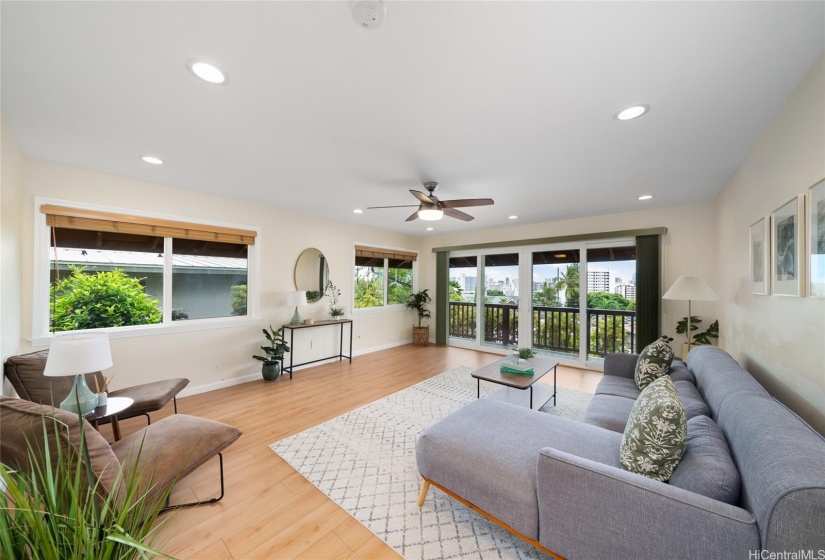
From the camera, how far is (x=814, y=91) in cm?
148

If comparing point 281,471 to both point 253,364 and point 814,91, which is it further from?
point 814,91

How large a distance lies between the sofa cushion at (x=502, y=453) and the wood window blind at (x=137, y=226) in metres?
3.52

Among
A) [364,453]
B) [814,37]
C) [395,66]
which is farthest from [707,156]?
[364,453]

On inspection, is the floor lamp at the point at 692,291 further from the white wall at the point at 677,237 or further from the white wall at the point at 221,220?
the white wall at the point at 221,220

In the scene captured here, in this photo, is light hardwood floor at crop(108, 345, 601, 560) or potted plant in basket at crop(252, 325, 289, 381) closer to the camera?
light hardwood floor at crop(108, 345, 601, 560)

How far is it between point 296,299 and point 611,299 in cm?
479

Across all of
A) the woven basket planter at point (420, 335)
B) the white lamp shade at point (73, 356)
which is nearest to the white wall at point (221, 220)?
the white lamp shade at point (73, 356)

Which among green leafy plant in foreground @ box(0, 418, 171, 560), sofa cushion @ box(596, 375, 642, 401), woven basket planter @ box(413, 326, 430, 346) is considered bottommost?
woven basket planter @ box(413, 326, 430, 346)

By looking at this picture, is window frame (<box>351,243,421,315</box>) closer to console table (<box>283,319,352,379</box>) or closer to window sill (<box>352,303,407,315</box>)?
window sill (<box>352,303,407,315</box>)

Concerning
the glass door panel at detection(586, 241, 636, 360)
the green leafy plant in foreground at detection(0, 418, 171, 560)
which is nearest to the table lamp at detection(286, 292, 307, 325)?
the green leafy plant in foreground at detection(0, 418, 171, 560)

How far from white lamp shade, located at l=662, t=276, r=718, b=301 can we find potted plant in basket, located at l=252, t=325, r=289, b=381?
4724mm

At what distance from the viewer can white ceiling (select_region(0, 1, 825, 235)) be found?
1.25 meters

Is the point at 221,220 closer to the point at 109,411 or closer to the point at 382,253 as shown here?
→ the point at 109,411

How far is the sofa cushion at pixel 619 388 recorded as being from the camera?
258 cm
